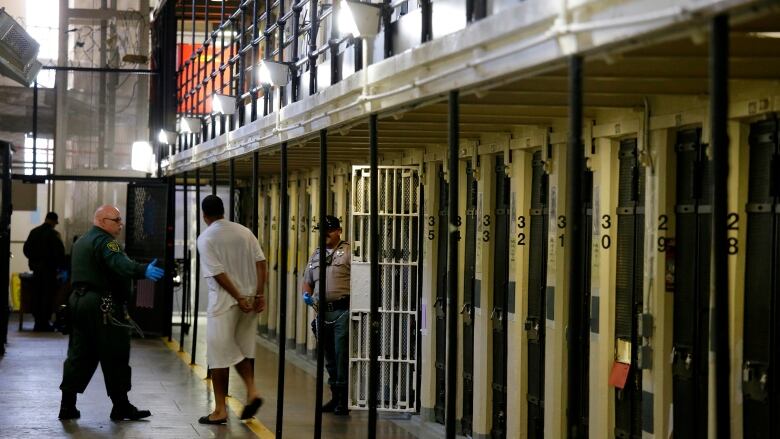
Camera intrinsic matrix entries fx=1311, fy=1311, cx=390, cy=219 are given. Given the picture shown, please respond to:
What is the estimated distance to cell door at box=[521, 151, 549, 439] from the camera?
8797 mm

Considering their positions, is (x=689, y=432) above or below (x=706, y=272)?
below

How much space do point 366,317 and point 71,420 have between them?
2.58 meters

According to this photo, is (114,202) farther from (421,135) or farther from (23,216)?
(421,135)

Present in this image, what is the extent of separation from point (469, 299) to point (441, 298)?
576mm

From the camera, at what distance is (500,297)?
966 centimetres

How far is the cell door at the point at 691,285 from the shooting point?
6832 millimetres

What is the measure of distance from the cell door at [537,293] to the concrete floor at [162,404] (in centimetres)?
157

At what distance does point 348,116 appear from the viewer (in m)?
8.25

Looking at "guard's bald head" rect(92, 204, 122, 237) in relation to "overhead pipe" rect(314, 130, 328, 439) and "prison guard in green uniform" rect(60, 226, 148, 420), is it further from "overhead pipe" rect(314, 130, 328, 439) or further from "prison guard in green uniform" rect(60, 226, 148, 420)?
"overhead pipe" rect(314, 130, 328, 439)

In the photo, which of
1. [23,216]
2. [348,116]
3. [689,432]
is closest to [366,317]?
[348,116]

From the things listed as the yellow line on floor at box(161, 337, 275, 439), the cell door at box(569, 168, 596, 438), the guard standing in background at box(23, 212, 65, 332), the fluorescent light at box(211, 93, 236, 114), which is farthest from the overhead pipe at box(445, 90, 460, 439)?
the guard standing in background at box(23, 212, 65, 332)

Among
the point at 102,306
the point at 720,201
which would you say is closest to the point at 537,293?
the point at 102,306

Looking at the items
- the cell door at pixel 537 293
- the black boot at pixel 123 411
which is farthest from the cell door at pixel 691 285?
the black boot at pixel 123 411

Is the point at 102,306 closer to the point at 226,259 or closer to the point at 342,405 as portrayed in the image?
the point at 226,259
